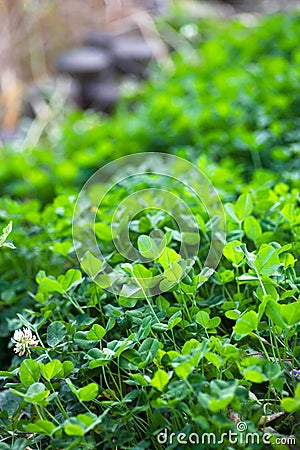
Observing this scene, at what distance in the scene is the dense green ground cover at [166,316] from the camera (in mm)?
803

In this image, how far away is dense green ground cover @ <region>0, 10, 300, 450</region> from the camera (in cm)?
80

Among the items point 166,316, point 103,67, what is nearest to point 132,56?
point 103,67

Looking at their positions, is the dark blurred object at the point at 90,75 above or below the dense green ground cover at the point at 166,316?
below

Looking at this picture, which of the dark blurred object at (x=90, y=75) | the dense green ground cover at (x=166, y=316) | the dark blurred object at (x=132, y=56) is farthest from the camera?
the dark blurred object at (x=132, y=56)

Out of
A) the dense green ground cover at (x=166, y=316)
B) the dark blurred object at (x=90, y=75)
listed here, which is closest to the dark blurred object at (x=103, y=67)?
the dark blurred object at (x=90, y=75)

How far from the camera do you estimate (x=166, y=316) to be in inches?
38.0

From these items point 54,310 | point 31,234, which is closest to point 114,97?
point 31,234

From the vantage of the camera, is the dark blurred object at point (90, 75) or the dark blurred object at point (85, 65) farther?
the dark blurred object at point (85, 65)

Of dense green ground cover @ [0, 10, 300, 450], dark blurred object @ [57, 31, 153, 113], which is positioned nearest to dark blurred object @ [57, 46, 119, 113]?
dark blurred object @ [57, 31, 153, 113]

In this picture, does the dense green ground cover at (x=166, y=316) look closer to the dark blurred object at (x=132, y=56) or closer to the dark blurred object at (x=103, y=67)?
the dark blurred object at (x=103, y=67)

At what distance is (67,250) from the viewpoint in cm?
119

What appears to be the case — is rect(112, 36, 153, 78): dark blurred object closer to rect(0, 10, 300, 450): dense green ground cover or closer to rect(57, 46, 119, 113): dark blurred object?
rect(57, 46, 119, 113): dark blurred object

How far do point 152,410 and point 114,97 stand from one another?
4226mm

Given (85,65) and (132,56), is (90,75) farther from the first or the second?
(132,56)
